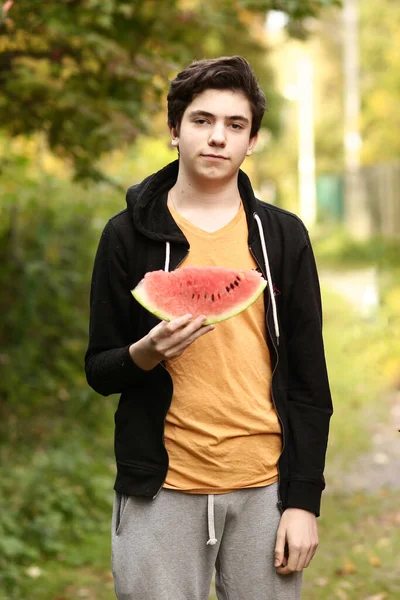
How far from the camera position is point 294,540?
255 cm

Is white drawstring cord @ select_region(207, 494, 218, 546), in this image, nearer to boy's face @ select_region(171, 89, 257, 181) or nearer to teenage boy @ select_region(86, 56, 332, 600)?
teenage boy @ select_region(86, 56, 332, 600)

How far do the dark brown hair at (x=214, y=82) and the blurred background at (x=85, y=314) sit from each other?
2317 mm

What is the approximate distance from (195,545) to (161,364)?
19.8 inches

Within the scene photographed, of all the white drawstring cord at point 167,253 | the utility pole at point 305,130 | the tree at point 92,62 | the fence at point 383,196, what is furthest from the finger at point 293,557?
the utility pole at point 305,130

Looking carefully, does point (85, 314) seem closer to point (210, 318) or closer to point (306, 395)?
point (306, 395)

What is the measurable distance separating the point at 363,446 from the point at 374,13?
26443 millimetres

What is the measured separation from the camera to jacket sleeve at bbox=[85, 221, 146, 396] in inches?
103

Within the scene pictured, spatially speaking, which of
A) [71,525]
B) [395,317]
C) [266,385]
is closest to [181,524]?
[266,385]

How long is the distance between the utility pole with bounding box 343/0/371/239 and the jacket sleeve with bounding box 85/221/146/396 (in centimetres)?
2028

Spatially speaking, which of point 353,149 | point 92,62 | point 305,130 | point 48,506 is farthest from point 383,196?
point 305,130

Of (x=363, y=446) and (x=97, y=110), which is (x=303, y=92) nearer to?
(x=363, y=446)

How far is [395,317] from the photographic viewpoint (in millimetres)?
12250

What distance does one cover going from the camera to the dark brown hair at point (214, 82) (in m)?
2.57

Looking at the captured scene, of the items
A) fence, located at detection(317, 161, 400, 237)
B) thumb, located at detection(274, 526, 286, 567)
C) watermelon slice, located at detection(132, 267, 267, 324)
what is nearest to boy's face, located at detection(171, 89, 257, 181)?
watermelon slice, located at detection(132, 267, 267, 324)
